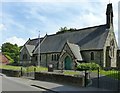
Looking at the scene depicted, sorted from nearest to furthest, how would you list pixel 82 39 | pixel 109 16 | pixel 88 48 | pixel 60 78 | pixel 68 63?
pixel 60 78 → pixel 88 48 → pixel 109 16 → pixel 68 63 → pixel 82 39

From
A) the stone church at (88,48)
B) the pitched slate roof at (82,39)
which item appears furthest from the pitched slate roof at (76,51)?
the pitched slate roof at (82,39)

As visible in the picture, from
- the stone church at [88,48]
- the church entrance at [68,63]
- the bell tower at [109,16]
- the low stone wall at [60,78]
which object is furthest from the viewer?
the church entrance at [68,63]

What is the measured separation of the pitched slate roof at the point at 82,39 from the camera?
161ft

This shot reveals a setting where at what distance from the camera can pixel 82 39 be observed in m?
54.1

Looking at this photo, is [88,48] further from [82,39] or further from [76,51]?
[82,39]

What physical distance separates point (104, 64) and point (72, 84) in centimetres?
2674

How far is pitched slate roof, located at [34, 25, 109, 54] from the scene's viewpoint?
49.2m

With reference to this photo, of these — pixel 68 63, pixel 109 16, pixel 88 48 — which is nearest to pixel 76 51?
pixel 88 48

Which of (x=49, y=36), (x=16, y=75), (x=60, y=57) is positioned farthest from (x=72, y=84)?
(x=49, y=36)

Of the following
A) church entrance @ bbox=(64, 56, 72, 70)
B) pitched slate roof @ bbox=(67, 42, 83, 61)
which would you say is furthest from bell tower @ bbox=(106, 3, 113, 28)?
church entrance @ bbox=(64, 56, 72, 70)

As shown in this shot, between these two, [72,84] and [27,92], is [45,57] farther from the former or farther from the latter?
[27,92]

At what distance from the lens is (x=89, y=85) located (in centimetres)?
2103

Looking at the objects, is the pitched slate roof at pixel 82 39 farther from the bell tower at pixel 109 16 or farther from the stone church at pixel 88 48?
the bell tower at pixel 109 16

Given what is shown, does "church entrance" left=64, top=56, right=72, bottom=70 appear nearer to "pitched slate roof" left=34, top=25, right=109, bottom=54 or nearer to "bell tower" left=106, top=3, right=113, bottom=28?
"pitched slate roof" left=34, top=25, right=109, bottom=54
